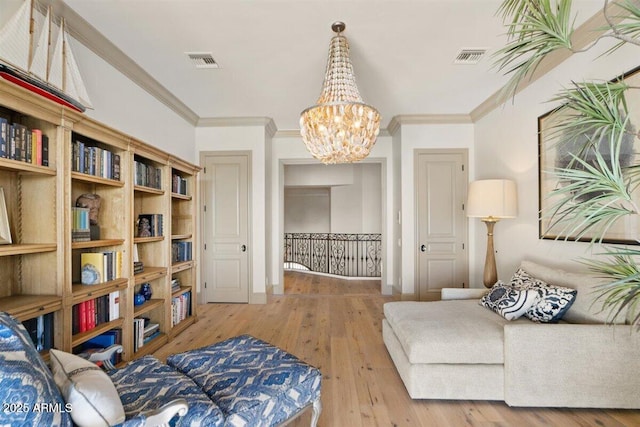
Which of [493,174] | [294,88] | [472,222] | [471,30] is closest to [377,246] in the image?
[472,222]

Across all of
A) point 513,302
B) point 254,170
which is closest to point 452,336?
point 513,302

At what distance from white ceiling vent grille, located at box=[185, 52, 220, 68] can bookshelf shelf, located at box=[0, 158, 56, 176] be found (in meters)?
1.66

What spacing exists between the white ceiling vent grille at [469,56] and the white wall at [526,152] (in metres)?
0.70

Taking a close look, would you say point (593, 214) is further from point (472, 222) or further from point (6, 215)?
point (472, 222)

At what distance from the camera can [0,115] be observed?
179 centimetres

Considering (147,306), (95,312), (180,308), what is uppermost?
(95,312)

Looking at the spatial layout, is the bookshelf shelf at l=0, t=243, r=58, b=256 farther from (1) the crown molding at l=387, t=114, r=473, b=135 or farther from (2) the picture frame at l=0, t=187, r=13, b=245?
(1) the crown molding at l=387, t=114, r=473, b=135

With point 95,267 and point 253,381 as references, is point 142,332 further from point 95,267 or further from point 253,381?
point 253,381

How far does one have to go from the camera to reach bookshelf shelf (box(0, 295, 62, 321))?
62.7 inches

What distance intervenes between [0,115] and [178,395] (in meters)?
1.98

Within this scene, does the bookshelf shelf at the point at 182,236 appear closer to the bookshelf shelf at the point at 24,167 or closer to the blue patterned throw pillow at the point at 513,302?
the bookshelf shelf at the point at 24,167

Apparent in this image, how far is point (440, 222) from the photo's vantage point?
446cm

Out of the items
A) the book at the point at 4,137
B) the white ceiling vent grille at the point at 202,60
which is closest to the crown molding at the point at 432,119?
the white ceiling vent grille at the point at 202,60

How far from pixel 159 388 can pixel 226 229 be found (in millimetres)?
3276
